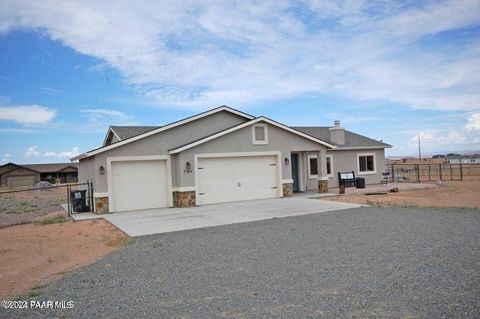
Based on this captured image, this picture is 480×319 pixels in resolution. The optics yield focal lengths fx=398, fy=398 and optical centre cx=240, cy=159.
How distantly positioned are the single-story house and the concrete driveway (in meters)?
0.89

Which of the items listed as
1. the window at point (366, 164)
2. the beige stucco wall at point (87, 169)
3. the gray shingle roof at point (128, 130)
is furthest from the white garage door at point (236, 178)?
the window at point (366, 164)

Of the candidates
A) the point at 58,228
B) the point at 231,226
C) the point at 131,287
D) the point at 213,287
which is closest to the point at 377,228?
the point at 231,226

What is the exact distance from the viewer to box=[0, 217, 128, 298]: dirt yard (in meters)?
7.24

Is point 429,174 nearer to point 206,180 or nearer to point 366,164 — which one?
point 366,164

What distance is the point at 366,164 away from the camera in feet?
85.6

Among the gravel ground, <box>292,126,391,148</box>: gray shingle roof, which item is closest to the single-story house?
<box>292,126,391,148</box>: gray shingle roof

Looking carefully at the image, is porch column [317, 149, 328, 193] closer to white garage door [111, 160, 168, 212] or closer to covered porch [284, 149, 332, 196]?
covered porch [284, 149, 332, 196]

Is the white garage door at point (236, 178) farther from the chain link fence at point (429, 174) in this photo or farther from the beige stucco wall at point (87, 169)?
the chain link fence at point (429, 174)

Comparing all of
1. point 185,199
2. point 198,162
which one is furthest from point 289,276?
point 198,162

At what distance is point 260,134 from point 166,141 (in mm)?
4490

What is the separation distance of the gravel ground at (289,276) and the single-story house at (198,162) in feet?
21.5

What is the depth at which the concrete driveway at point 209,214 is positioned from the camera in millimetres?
12188

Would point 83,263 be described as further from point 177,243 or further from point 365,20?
point 365,20

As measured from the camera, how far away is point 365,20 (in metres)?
17.1
